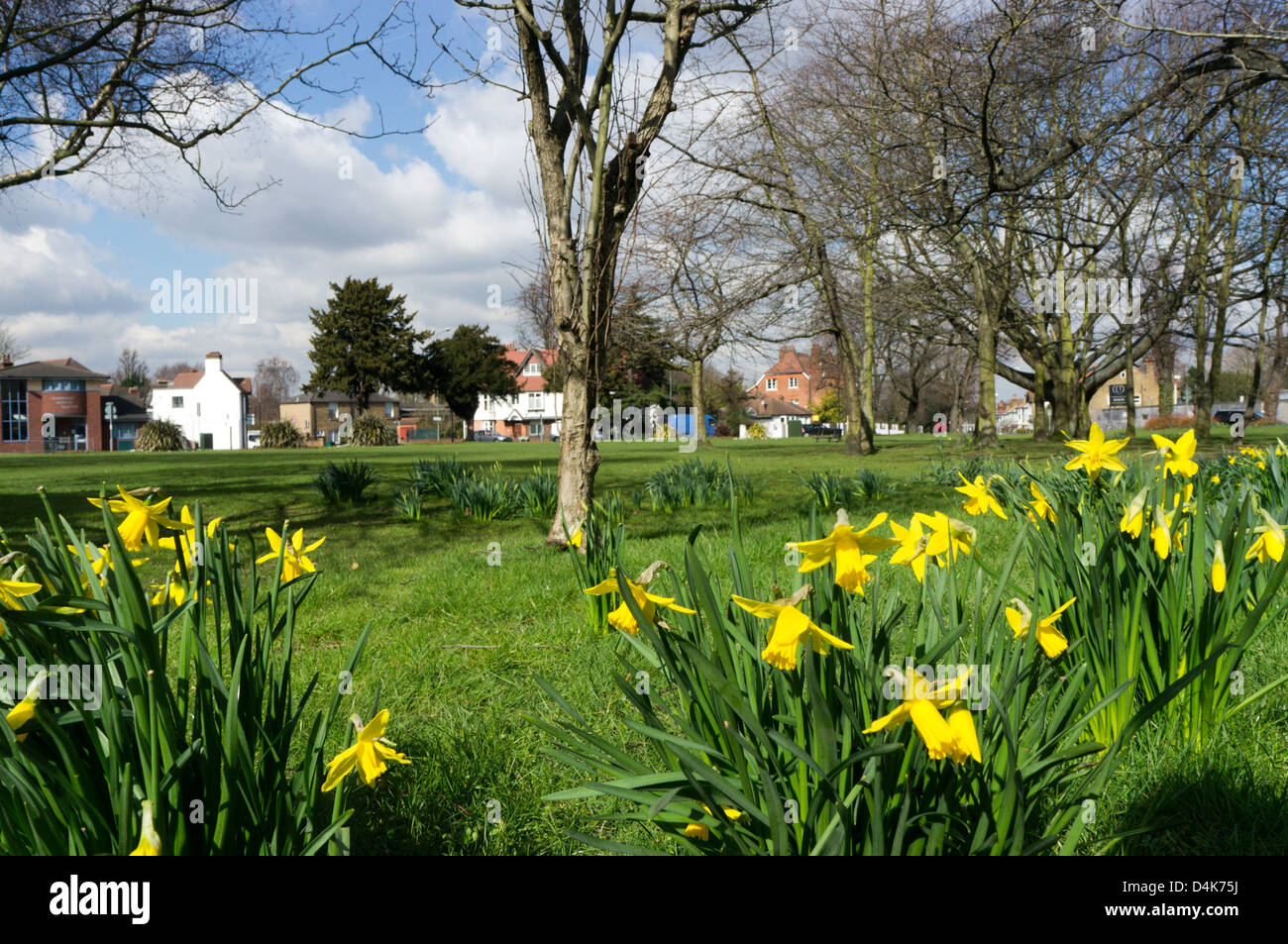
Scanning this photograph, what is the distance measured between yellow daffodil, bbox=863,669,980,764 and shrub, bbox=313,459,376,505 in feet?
28.0

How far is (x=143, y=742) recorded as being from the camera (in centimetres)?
112

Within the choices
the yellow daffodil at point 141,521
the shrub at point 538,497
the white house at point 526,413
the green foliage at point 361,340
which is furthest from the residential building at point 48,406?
the yellow daffodil at point 141,521

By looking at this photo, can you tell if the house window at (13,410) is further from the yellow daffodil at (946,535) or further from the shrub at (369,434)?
the yellow daffodil at (946,535)

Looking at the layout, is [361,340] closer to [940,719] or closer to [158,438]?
[158,438]

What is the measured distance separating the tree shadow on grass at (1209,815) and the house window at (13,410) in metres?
57.6

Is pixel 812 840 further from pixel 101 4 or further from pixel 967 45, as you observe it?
pixel 101 4

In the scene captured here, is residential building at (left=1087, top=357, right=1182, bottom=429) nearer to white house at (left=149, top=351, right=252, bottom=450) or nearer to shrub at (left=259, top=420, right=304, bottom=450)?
shrub at (left=259, top=420, right=304, bottom=450)

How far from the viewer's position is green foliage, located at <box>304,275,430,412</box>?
1817 inches

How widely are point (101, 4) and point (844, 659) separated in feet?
36.8

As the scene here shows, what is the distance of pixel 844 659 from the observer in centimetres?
130

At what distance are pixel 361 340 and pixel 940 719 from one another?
49.5 metres

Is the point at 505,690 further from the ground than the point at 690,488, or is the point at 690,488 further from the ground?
the point at 690,488

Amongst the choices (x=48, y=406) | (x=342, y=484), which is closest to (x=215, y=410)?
(x=48, y=406)
